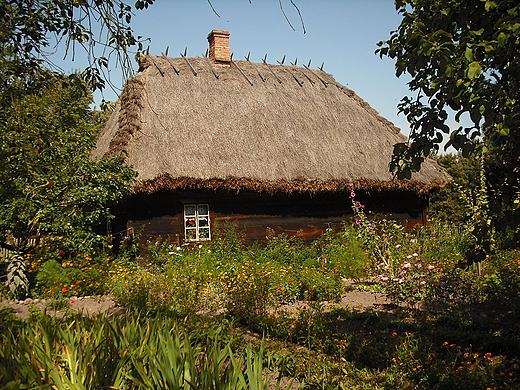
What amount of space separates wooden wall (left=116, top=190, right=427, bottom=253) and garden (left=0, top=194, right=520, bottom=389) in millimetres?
569

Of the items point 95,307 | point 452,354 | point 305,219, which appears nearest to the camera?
point 452,354

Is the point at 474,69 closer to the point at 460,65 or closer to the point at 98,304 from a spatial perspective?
the point at 460,65

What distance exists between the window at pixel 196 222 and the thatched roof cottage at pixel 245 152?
0.07 feet

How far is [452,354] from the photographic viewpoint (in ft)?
13.5

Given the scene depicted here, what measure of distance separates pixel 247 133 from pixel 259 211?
1.98 m

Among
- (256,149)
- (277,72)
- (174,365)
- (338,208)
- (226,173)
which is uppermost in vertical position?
(277,72)

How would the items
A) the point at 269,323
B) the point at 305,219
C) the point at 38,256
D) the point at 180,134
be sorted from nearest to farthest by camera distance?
the point at 269,323
the point at 38,256
the point at 180,134
the point at 305,219

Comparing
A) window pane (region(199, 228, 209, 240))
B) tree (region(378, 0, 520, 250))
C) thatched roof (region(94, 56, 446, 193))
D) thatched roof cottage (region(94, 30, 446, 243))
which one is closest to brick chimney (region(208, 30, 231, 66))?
thatched roof cottage (region(94, 30, 446, 243))

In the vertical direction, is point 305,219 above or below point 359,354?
above

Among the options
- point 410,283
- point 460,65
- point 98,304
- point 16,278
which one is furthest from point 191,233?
point 460,65

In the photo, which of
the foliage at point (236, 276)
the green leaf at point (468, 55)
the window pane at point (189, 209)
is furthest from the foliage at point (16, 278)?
the green leaf at point (468, 55)

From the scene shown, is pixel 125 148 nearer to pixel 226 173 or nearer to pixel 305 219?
pixel 226 173

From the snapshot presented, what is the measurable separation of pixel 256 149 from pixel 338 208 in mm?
2662

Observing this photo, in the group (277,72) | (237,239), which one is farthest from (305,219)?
(277,72)
